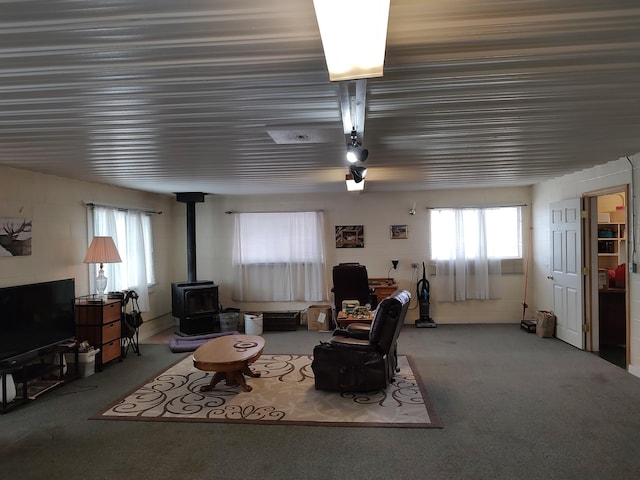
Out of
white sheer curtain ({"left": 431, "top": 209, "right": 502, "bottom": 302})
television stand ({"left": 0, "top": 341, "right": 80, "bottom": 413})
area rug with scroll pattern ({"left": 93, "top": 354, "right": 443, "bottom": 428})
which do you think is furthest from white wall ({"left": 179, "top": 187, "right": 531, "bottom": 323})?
television stand ({"left": 0, "top": 341, "right": 80, "bottom": 413})

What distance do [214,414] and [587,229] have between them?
197 inches

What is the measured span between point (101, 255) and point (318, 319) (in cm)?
342

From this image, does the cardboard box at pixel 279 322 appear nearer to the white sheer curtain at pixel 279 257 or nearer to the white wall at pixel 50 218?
the white sheer curtain at pixel 279 257

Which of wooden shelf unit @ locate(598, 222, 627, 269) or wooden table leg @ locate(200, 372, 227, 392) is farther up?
wooden shelf unit @ locate(598, 222, 627, 269)

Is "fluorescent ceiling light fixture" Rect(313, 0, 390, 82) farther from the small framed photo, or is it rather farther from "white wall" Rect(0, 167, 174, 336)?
the small framed photo

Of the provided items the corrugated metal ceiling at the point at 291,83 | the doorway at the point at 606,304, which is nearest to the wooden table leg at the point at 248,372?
the corrugated metal ceiling at the point at 291,83

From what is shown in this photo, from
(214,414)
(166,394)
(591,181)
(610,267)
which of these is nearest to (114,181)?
(166,394)

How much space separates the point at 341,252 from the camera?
7.25m

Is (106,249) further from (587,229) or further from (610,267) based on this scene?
(610,267)

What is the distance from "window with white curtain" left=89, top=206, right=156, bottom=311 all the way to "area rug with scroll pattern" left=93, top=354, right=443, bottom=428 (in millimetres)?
1986

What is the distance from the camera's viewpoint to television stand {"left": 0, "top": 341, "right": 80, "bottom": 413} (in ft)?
11.9

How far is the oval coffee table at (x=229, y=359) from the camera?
12.3 ft

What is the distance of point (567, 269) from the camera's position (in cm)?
552

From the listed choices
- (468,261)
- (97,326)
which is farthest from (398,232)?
(97,326)
